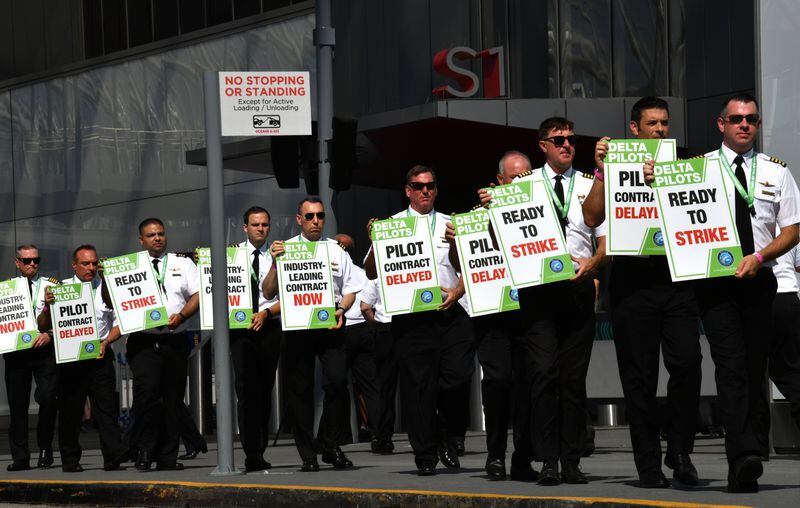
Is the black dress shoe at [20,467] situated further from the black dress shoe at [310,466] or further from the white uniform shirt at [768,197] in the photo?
the white uniform shirt at [768,197]

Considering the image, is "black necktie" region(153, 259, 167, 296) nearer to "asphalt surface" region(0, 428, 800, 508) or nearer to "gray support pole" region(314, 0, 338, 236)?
"asphalt surface" region(0, 428, 800, 508)

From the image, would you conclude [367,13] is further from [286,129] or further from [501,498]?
[501,498]

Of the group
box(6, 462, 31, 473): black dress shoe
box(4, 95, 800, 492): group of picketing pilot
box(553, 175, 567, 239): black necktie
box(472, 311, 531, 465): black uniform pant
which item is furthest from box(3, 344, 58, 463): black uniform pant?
box(553, 175, 567, 239): black necktie

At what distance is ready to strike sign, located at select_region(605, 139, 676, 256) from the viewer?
333 inches

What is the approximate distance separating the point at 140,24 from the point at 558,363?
Answer: 2325 cm

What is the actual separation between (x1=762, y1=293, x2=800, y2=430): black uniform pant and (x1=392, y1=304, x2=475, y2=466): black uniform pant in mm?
2096

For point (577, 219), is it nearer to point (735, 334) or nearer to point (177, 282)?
point (735, 334)

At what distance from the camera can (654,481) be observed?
28.1ft

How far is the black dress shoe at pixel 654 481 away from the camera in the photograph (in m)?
8.55

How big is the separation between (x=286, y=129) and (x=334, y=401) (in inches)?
84.5

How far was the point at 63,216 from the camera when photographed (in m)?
32.9

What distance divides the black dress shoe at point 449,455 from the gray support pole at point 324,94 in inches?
187

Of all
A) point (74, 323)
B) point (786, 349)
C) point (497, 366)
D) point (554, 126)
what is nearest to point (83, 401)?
point (74, 323)

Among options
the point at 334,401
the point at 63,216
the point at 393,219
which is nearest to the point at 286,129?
the point at 393,219
